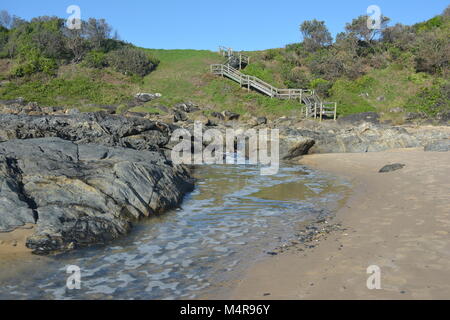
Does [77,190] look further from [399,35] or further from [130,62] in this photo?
[399,35]

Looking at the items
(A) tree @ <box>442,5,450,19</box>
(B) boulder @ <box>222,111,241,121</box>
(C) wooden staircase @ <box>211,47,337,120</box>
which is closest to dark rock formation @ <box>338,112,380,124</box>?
(C) wooden staircase @ <box>211,47,337,120</box>

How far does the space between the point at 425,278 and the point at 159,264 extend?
11.0 ft

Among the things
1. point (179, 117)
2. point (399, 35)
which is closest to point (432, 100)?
point (399, 35)

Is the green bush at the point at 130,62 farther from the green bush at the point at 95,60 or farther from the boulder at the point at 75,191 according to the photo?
the boulder at the point at 75,191

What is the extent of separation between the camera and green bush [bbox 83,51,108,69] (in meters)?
38.6

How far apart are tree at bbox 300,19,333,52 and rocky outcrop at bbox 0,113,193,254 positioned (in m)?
37.6

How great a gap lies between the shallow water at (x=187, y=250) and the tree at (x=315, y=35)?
121 feet

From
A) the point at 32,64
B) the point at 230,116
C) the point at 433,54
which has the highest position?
the point at 433,54

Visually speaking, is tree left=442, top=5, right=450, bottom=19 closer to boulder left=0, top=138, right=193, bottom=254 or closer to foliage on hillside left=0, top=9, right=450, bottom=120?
foliage on hillside left=0, top=9, right=450, bottom=120

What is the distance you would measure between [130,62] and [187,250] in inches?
1462

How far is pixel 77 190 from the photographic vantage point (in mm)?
7055

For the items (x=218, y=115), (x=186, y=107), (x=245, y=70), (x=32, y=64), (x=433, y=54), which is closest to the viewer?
(x=218, y=115)

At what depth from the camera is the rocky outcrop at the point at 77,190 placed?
19.8 ft

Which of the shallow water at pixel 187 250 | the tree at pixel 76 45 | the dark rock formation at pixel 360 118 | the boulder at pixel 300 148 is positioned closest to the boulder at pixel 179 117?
the boulder at pixel 300 148
